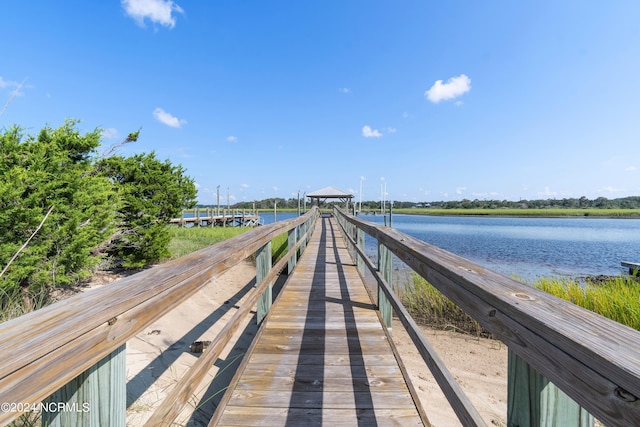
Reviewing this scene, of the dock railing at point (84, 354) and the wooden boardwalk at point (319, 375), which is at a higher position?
the dock railing at point (84, 354)

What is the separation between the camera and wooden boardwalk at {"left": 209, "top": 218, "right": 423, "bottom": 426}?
1.77 m

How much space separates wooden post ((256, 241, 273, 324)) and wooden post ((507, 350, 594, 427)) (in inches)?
92.9

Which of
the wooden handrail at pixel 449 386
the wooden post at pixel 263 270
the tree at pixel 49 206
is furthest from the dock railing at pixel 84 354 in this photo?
the tree at pixel 49 206

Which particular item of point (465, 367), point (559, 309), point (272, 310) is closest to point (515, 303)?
point (559, 309)

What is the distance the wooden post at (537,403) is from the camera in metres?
0.70

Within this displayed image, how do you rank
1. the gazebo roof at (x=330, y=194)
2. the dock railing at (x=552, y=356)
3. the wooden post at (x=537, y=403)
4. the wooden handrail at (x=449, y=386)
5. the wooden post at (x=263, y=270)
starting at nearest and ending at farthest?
1. the dock railing at (x=552, y=356)
2. the wooden post at (x=537, y=403)
3. the wooden handrail at (x=449, y=386)
4. the wooden post at (x=263, y=270)
5. the gazebo roof at (x=330, y=194)

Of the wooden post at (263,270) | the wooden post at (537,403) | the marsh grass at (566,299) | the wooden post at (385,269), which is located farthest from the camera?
the marsh grass at (566,299)

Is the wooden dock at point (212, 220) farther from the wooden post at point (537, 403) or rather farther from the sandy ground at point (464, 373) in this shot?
the wooden post at point (537, 403)

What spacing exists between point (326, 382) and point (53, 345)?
6.10ft

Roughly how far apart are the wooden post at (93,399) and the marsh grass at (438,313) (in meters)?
4.86

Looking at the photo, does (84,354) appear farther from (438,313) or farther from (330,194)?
(330,194)

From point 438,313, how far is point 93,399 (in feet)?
Result: 19.5

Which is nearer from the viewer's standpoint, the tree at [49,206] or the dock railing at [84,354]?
the dock railing at [84,354]

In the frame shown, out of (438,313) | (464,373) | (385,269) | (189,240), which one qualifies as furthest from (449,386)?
(189,240)
